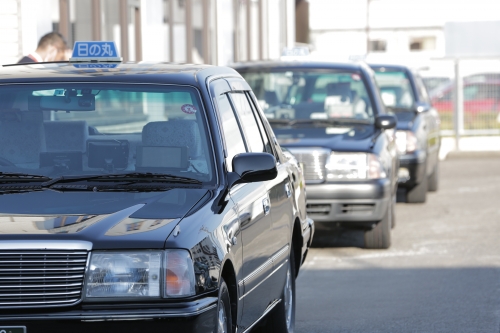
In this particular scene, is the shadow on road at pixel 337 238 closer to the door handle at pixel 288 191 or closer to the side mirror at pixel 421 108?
the side mirror at pixel 421 108

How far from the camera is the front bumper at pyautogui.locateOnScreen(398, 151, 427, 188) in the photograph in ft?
47.7

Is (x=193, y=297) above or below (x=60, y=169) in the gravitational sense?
below

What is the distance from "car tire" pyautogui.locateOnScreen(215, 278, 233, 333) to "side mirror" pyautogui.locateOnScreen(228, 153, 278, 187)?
0.64 m

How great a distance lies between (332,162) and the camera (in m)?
10.6

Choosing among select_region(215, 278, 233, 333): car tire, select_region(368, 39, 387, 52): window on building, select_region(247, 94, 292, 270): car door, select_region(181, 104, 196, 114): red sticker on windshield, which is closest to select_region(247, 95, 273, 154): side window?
select_region(247, 94, 292, 270): car door

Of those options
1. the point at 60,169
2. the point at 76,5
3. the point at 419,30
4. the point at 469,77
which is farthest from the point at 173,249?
the point at 419,30

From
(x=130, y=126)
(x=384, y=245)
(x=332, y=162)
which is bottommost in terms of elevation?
(x=384, y=245)

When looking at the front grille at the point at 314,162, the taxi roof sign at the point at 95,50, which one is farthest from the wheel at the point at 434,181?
the taxi roof sign at the point at 95,50

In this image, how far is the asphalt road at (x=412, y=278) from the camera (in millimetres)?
7611

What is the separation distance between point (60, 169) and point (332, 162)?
543 centimetres

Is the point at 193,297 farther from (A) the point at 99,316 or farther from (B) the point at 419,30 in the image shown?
(B) the point at 419,30

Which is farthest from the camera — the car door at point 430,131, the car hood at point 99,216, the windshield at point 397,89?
the windshield at point 397,89

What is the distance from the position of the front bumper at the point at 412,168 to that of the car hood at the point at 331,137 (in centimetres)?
317

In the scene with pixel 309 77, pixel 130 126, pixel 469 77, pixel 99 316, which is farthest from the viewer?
pixel 469 77
